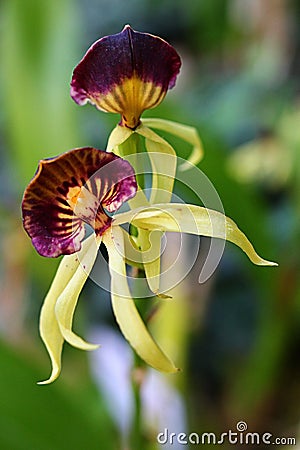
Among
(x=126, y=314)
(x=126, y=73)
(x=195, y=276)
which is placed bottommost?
(x=195, y=276)

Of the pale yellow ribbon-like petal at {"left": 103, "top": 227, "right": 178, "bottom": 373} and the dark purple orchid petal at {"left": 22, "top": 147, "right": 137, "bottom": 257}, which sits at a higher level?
the dark purple orchid petal at {"left": 22, "top": 147, "right": 137, "bottom": 257}

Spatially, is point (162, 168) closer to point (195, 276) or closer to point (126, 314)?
point (126, 314)

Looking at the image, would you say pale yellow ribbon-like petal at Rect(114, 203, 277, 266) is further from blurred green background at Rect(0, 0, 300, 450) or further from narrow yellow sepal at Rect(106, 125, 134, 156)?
blurred green background at Rect(0, 0, 300, 450)

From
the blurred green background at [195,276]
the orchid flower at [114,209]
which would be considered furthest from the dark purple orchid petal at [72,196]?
the blurred green background at [195,276]

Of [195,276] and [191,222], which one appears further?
[195,276]

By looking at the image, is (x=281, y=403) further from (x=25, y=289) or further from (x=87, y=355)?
(x=25, y=289)

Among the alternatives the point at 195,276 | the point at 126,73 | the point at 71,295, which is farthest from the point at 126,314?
the point at 195,276

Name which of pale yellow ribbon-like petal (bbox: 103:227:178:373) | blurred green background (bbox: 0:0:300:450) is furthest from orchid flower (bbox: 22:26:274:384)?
blurred green background (bbox: 0:0:300:450)
